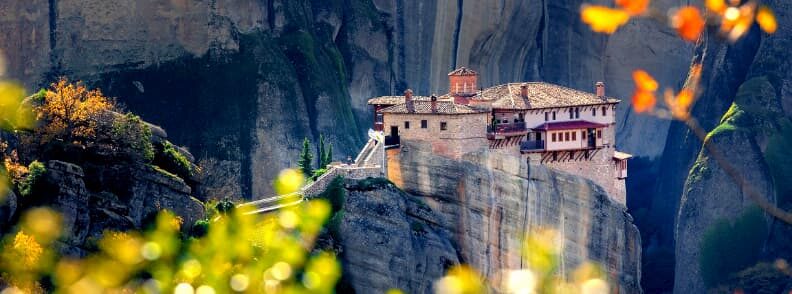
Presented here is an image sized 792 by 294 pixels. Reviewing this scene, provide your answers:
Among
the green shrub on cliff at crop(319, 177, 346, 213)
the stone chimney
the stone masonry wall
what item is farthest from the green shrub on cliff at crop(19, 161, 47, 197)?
the stone chimney

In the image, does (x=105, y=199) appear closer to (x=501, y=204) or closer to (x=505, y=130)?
(x=501, y=204)

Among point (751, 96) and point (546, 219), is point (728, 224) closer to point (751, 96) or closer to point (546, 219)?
point (751, 96)

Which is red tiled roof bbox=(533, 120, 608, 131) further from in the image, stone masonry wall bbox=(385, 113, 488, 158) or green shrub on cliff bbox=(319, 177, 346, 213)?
green shrub on cliff bbox=(319, 177, 346, 213)

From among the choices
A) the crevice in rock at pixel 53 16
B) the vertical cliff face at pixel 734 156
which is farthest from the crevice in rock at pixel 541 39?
the crevice in rock at pixel 53 16

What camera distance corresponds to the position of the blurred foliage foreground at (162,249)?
135 ft

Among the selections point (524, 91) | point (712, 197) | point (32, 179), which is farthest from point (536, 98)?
point (712, 197)

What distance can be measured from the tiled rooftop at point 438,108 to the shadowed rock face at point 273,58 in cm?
1267

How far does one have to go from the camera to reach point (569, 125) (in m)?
63.5

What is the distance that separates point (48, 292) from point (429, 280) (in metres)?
16.7

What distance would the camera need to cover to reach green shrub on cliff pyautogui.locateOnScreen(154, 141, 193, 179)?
58.2 m

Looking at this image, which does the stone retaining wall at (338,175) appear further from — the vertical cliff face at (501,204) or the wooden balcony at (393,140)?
the vertical cliff face at (501,204)

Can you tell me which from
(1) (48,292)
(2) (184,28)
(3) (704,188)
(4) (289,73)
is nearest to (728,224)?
(3) (704,188)

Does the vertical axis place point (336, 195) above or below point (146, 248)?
above

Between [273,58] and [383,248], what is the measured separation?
94.3ft
